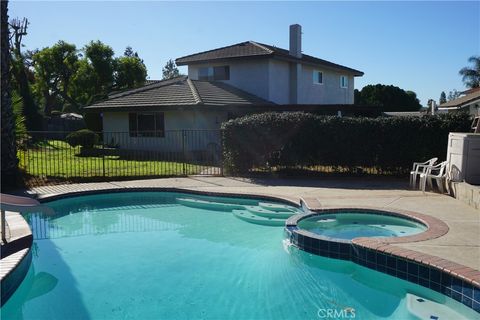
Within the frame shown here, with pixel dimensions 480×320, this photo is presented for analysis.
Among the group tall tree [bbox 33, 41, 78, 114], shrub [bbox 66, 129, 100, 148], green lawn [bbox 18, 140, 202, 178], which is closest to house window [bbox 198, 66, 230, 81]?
shrub [bbox 66, 129, 100, 148]

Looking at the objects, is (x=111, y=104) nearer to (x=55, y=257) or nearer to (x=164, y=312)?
(x=55, y=257)

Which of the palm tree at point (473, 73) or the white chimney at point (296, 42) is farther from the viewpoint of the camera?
the palm tree at point (473, 73)

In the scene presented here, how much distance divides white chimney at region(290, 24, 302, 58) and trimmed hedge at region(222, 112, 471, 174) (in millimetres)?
15685

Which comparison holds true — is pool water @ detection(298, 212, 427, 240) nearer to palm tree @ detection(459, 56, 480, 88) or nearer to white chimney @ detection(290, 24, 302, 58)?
white chimney @ detection(290, 24, 302, 58)

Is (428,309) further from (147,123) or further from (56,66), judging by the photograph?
(56,66)

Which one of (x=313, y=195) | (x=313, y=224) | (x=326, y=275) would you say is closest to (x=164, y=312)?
(x=326, y=275)

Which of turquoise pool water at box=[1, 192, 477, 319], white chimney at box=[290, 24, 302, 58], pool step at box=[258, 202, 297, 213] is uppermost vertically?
white chimney at box=[290, 24, 302, 58]

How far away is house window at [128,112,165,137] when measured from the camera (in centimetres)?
2373

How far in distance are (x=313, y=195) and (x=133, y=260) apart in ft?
18.0

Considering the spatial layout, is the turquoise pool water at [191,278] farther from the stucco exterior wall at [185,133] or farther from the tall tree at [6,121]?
the stucco exterior wall at [185,133]

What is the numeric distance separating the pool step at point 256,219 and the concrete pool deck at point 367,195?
988 millimetres

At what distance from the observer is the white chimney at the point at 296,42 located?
1162 inches

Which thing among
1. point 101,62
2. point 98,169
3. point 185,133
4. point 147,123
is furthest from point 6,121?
point 101,62

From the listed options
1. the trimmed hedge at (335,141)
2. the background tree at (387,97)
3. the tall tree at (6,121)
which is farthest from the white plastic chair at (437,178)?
the background tree at (387,97)
